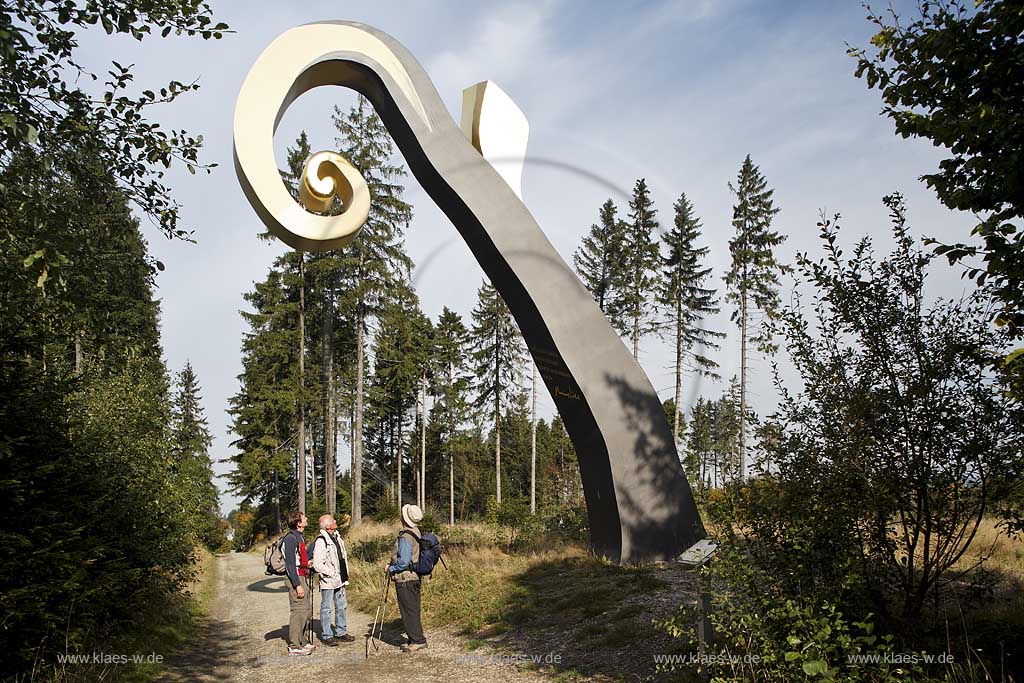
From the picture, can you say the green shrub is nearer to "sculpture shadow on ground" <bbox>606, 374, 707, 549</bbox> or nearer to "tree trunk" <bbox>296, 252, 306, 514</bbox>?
"sculpture shadow on ground" <bbox>606, 374, 707, 549</bbox>

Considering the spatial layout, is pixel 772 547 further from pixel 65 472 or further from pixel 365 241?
pixel 365 241

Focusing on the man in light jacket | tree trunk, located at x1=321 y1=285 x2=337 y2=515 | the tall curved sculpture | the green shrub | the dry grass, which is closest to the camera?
the green shrub

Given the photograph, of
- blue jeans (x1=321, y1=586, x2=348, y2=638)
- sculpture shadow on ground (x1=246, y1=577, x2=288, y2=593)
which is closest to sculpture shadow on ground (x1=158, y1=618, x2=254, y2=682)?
blue jeans (x1=321, y1=586, x2=348, y2=638)

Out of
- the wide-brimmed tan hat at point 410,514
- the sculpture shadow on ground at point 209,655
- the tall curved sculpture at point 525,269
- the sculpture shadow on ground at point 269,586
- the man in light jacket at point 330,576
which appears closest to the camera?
the sculpture shadow on ground at point 209,655

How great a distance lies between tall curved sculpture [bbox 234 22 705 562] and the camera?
8.63m

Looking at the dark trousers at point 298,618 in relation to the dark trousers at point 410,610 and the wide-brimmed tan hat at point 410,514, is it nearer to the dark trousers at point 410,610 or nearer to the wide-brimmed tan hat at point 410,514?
the dark trousers at point 410,610

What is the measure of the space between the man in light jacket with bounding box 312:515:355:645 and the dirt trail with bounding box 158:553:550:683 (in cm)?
21

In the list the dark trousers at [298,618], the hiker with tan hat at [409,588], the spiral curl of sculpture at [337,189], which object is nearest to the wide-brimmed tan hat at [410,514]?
the hiker with tan hat at [409,588]

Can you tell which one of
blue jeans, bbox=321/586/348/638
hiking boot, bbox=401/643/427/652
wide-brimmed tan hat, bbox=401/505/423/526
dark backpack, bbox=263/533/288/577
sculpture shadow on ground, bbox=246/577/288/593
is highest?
wide-brimmed tan hat, bbox=401/505/423/526

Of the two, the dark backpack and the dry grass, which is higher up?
the dark backpack

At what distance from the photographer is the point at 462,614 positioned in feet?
27.8

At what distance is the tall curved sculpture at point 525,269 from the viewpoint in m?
8.63

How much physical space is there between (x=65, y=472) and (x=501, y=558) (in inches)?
253

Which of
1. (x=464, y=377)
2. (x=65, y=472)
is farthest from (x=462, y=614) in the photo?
(x=464, y=377)
